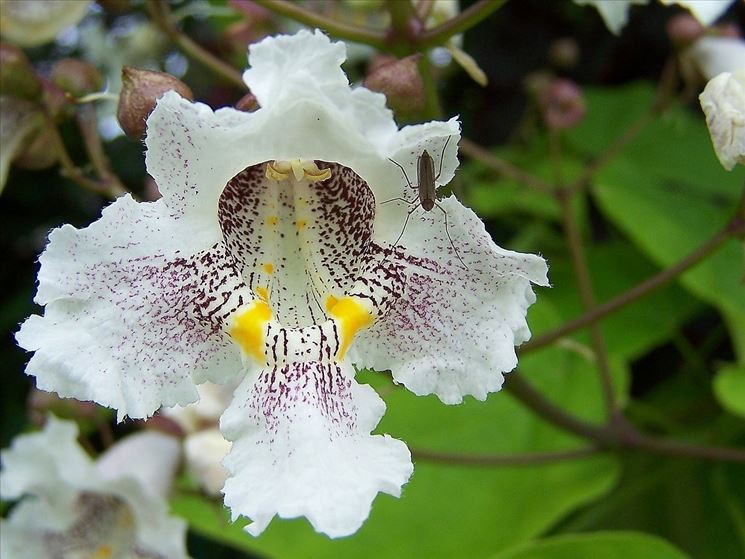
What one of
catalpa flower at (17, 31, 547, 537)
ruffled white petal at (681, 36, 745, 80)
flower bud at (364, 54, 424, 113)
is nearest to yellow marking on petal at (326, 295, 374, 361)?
catalpa flower at (17, 31, 547, 537)

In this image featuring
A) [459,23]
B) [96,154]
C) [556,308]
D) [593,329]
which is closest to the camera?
[459,23]

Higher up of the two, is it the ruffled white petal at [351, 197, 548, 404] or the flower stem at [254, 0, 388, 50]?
the flower stem at [254, 0, 388, 50]

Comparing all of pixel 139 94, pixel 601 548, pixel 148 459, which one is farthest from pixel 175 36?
pixel 601 548

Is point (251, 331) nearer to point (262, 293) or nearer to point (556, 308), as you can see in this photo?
point (262, 293)

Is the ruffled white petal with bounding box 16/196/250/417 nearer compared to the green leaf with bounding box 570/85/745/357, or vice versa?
the ruffled white petal with bounding box 16/196/250/417

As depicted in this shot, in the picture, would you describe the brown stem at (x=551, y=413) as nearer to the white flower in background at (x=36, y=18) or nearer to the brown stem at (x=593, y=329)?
the brown stem at (x=593, y=329)

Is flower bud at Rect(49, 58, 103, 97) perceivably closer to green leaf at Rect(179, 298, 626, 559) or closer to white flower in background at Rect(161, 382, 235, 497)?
white flower in background at Rect(161, 382, 235, 497)

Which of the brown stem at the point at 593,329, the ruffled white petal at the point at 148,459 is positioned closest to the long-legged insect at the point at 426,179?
the brown stem at the point at 593,329
